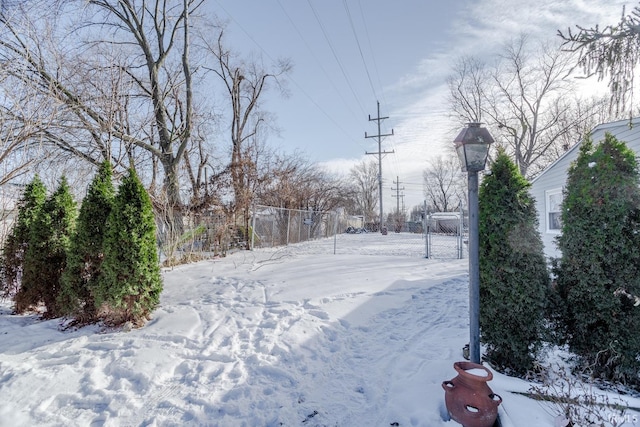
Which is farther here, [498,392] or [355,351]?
[355,351]

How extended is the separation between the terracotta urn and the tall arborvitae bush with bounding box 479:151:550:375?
768 mm

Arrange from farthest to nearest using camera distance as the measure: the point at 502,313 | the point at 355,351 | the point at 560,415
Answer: the point at 355,351 < the point at 502,313 < the point at 560,415

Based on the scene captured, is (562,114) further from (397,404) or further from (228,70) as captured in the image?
(397,404)

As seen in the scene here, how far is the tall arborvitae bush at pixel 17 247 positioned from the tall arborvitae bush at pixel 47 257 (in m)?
0.31

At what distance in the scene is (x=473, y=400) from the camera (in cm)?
198

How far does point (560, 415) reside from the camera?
1881mm

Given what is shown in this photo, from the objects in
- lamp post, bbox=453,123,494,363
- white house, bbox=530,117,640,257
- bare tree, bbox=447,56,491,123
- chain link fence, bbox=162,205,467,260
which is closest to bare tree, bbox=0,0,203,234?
chain link fence, bbox=162,205,467,260

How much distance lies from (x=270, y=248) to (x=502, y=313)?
9982 mm

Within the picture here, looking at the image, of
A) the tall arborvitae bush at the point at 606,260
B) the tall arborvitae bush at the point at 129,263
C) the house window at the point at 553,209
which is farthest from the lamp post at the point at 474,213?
the house window at the point at 553,209

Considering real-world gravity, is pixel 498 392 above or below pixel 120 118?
below

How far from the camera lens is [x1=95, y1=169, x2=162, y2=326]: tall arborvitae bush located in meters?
3.62

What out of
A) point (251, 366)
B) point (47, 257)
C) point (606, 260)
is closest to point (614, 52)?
point (606, 260)

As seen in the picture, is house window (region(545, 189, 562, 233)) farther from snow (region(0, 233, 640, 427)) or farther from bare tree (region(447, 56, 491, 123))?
bare tree (region(447, 56, 491, 123))

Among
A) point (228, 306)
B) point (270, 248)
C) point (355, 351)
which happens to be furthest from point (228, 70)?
point (355, 351)
